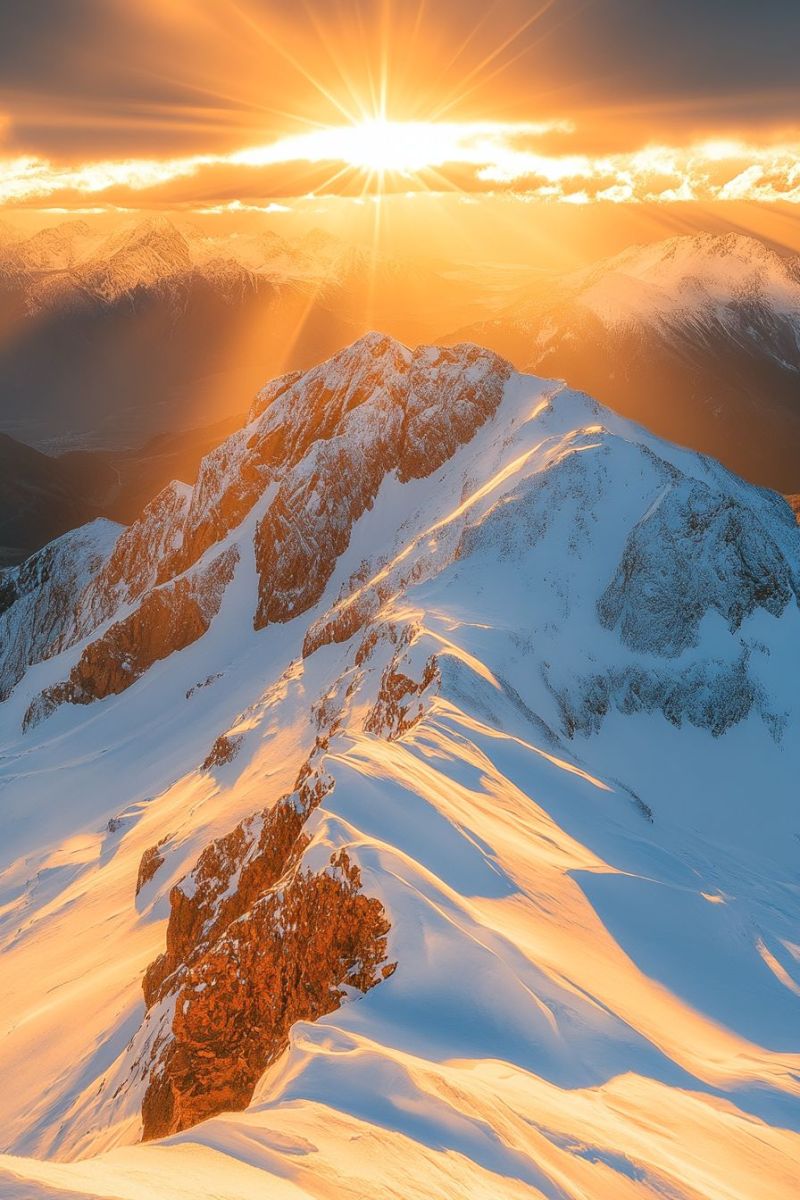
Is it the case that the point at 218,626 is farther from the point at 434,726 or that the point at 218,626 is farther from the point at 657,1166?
the point at 657,1166

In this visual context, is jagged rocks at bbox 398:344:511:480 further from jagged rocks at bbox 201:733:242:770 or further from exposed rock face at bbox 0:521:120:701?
exposed rock face at bbox 0:521:120:701

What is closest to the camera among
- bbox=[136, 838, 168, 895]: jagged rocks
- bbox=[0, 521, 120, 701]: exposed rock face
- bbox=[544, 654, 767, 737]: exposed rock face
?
bbox=[136, 838, 168, 895]: jagged rocks

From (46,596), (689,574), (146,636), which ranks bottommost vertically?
(689,574)

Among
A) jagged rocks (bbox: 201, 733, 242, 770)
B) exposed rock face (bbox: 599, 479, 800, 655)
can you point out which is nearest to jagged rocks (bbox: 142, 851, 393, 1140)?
jagged rocks (bbox: 201, 733, 242, 770)

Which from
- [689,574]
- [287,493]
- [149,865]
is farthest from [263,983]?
[287,493]

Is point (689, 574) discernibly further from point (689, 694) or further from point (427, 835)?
point (427, 835)
